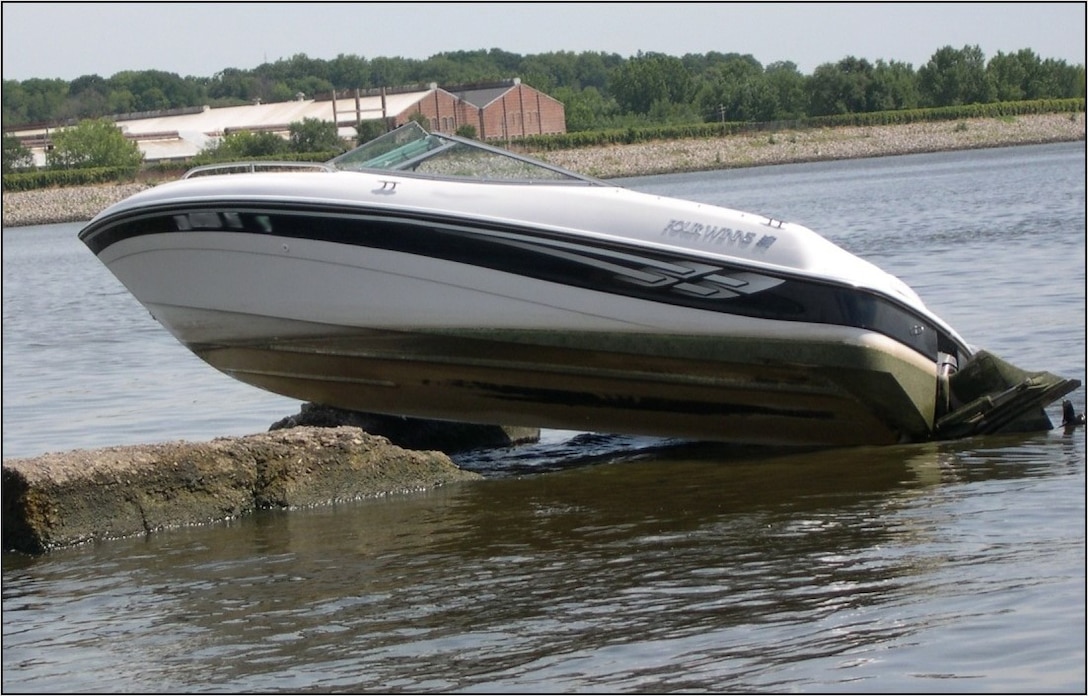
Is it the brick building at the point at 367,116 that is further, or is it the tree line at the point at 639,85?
the tree line at the point at 639,85

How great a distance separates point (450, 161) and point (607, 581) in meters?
3.12

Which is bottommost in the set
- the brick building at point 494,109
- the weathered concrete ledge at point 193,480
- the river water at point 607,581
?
the river water at point 607,581

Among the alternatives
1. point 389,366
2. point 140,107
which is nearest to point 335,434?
point 389,366

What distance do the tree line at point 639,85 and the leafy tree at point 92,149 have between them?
637 cm

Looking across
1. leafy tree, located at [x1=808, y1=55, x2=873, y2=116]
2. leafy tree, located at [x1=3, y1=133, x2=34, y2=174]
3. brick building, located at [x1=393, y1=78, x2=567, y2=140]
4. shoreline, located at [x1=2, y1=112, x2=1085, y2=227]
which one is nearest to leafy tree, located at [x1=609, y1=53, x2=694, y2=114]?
leafy tree, located at [x1=808, y1=55, x2=873, y2=116]

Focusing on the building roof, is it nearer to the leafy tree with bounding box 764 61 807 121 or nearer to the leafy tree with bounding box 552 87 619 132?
the leafy tree with bounding box 552 87 619 132

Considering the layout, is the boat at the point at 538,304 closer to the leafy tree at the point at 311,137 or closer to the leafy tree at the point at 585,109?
the leafy tree at the point at 311,137

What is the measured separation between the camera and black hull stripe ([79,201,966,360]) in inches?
300

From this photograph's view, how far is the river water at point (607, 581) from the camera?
469 centimetres

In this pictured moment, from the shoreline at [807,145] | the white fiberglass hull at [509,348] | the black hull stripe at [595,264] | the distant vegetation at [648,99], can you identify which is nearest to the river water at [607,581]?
the white fiberglass hull at [509,348]

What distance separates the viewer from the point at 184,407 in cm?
1091

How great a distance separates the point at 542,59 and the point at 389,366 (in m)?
132

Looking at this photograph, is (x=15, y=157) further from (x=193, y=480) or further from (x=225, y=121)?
(x=193, y=480)

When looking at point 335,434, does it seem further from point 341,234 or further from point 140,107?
point 140,107
